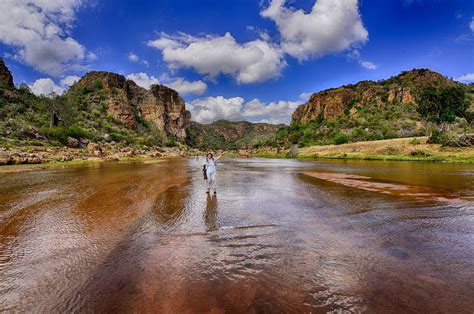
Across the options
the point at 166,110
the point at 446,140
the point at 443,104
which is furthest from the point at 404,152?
the point at 166,110

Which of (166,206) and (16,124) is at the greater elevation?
(16,124)

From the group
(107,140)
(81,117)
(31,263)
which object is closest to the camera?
(31,263)

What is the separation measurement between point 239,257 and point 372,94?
10910cm

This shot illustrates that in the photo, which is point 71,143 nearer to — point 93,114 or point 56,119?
point 56,119

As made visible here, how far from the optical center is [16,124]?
158ft

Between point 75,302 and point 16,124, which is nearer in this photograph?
Answer: point 75,302

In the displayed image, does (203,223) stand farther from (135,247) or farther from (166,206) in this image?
(166,206)

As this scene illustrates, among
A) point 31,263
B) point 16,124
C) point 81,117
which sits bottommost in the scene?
point 31,263

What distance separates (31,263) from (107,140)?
71.7 metres

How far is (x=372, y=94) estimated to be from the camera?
9888cm

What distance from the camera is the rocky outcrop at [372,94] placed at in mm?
88750

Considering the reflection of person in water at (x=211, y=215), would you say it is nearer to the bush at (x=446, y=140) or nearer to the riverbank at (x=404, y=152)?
the riverbank at (x=404, y=152)

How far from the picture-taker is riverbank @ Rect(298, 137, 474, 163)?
31.5m

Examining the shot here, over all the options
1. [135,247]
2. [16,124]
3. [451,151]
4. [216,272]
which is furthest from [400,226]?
[16,124]
